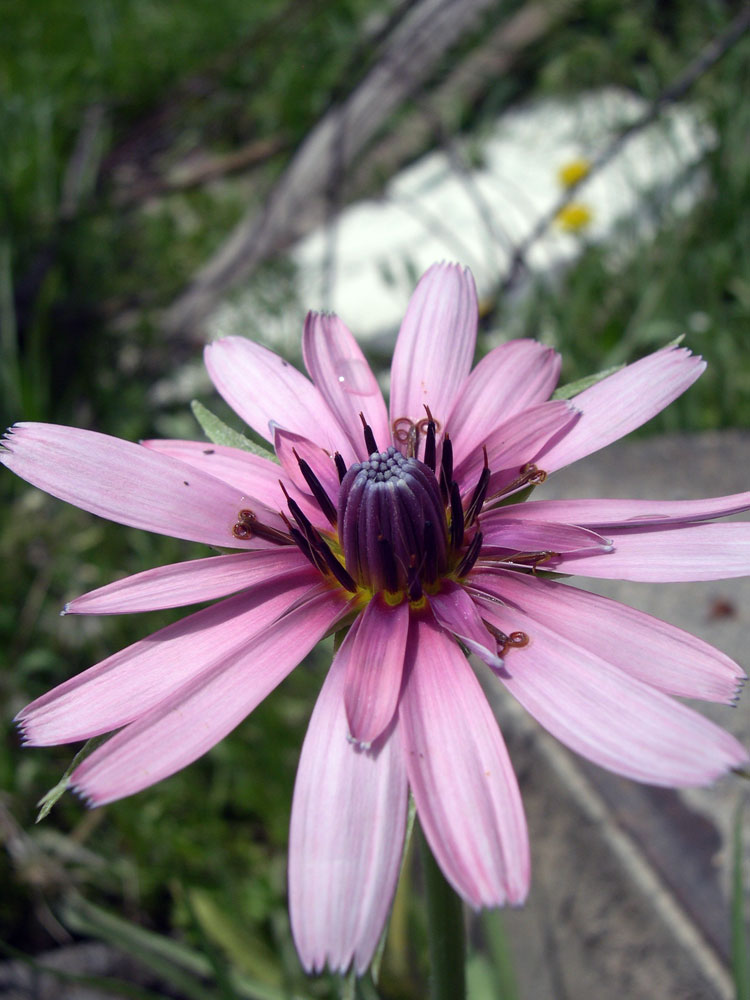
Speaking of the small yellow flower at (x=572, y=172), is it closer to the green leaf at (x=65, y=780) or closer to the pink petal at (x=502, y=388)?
the pink petal at (x=502, y=388)

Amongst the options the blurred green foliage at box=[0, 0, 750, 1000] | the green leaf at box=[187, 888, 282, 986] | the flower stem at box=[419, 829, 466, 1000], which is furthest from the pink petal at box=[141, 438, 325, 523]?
the green leaf at box=[187, 888, 282, 986]

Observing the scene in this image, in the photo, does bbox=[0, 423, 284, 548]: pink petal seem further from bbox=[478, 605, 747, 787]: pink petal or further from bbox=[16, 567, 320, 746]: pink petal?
bbox=[478, 605, 747, 787]: pink petal

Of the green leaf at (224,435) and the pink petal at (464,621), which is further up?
the green leaf at (224,435)

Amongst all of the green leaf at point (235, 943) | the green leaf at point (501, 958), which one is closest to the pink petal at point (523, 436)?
the green leaf at point (501, 958)

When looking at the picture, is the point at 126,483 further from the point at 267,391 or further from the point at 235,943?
the point at 235,943

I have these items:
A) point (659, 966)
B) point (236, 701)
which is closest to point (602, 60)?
point (659, 966)

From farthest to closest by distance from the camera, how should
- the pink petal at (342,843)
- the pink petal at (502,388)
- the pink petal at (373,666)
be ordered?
1. the pink petal at (502,388)
2. the pink petal at (373,666)
3. the pink petal at (342,843)

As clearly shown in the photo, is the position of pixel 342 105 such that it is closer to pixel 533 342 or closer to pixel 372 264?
pixel 372 264
